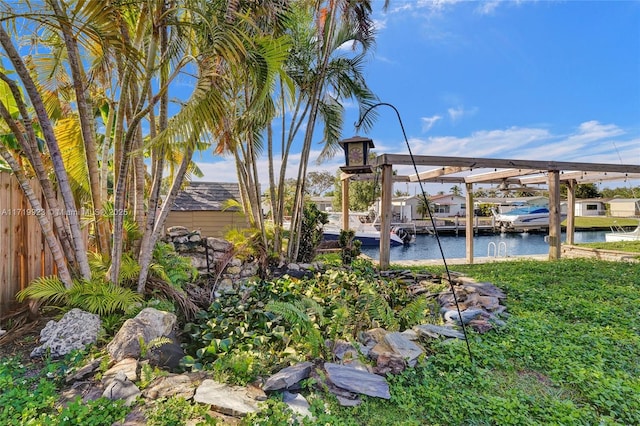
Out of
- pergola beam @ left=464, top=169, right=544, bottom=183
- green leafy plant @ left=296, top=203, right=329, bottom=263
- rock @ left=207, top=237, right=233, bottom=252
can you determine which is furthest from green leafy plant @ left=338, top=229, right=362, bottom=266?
pergola beam @ left=464, top=169, right=544, bottom=183

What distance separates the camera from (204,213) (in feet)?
37.8

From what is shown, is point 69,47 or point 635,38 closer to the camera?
point 69,47

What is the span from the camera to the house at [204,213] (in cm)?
1127

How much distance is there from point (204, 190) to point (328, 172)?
26409 millimetres

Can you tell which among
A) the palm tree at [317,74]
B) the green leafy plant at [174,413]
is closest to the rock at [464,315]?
the green leafy plant at [174,413]

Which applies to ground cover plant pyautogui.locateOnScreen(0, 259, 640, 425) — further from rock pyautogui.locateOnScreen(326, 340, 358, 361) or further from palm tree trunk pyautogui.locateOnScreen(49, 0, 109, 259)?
palm tree trunk pyautogui.locateOnScreen(49, 0, 109, 259)

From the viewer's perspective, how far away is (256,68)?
3.35 meters

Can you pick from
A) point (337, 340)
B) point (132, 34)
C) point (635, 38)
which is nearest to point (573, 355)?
point (337, 340)

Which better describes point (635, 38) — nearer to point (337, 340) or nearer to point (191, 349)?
point (337, 340)

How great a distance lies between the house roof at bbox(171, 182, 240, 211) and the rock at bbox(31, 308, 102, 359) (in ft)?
27.8

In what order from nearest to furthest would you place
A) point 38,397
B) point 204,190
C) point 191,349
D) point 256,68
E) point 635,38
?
point 38,397 < point 191,349 < point 256,68 < point 635,38 < point 204,190

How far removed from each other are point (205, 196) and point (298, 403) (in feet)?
37.2

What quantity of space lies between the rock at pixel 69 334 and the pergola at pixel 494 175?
4.77m

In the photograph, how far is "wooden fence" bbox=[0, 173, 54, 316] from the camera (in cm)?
309
